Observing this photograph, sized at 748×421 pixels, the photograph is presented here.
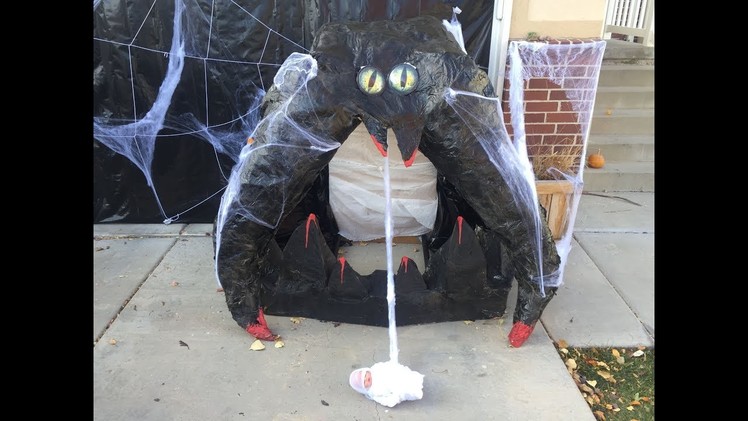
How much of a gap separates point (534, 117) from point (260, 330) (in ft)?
8.33

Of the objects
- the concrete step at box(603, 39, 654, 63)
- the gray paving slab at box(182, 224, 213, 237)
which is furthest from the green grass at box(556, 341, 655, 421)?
the concrete step at box(603, 39, 654, 63)

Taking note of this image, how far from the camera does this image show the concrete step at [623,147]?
17.7ft

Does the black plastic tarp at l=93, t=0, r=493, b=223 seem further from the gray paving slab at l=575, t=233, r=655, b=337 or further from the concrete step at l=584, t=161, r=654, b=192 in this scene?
the concrete step at l=584, t=161, r=654, b=192

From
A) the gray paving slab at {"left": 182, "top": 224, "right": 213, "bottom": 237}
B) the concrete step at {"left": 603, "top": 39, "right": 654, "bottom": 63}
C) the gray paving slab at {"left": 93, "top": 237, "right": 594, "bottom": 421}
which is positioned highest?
the concrete step at {"left": 603, "top": 39, "right": 654, "bottom": 63}

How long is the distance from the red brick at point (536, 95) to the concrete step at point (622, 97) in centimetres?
221

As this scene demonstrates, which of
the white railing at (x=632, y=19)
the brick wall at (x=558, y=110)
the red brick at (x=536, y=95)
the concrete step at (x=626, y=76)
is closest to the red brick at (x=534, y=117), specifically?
the brick wall at (x=558, y=110)

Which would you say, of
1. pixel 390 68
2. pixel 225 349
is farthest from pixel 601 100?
pixel 225 349

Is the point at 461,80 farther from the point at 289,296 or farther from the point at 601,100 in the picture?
the point at 601,100

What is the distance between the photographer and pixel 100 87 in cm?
407

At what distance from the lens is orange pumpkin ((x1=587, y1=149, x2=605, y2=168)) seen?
17.3ft

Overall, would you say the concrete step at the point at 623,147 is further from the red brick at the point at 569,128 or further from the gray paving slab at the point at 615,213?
the red brick at the point at 569,128

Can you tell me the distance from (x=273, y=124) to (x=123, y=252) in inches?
88.7

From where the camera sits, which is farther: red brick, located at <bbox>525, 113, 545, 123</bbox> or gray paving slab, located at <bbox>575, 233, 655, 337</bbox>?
red brick, located at <bbox>525, 113, 545, 123</bbox>

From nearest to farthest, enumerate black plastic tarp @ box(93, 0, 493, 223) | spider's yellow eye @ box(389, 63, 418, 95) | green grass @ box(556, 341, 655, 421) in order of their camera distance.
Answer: spider's yellow eye @ box(389, 63, 418, 95) < green grass @ box(556, 341, 655, 421) < black plastic tarp @ box(93, 0, 493, 223)
